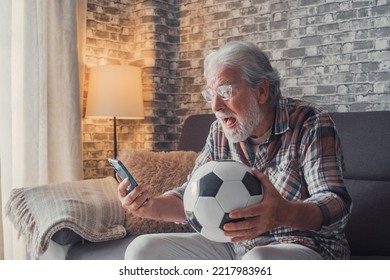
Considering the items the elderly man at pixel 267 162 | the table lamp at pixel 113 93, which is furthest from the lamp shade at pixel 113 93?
the elderly man at pixel 267 162

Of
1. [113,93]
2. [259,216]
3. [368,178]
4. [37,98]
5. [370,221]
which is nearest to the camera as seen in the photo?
[259,216]

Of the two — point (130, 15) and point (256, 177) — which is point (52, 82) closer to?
point (130, 15)

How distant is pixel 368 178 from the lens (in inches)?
83.8

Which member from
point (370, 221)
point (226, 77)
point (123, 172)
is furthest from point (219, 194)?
point (370, 221)

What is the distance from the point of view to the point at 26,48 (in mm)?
2754

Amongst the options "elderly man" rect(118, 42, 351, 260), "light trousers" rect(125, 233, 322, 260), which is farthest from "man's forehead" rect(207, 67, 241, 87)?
"light trousers" rect(125, 233, 322, 260)

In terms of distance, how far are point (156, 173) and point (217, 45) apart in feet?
3.88

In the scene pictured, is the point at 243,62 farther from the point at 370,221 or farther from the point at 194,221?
the point at 370,221

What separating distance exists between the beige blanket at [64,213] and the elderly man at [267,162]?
53cm

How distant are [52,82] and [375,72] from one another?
1.55 m

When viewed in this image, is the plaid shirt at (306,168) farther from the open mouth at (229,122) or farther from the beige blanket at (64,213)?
the beige blanket at (64,213)

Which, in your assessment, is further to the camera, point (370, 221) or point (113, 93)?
point (113, 93)

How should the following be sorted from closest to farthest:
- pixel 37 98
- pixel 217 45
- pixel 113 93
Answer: pixel 37 98, pixel 113 93, pixel 217 45

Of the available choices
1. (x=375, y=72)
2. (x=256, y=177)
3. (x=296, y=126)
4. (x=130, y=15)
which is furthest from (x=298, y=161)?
(x=130, y=15)
